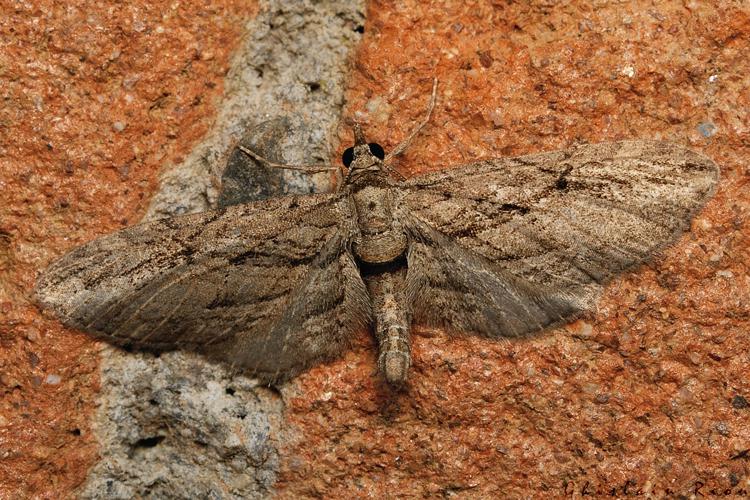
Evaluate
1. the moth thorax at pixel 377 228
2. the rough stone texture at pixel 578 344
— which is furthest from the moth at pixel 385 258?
the rough stone texture at pixel 578 344

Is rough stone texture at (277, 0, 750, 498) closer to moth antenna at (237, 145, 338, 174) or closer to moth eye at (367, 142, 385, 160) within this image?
moth eye at (367, 142, 385, 160)

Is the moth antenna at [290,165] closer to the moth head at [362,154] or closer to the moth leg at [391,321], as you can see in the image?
the moth head at [362,154]

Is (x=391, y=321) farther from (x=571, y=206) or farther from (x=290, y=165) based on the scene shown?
(x=571, y=206)

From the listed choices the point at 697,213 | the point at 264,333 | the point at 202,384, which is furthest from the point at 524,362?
the point at 202,384

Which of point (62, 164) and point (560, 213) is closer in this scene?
point (62, 164)

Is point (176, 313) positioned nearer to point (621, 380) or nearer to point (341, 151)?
point (341, 151)

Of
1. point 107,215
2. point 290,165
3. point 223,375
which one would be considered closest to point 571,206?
point 290,165
